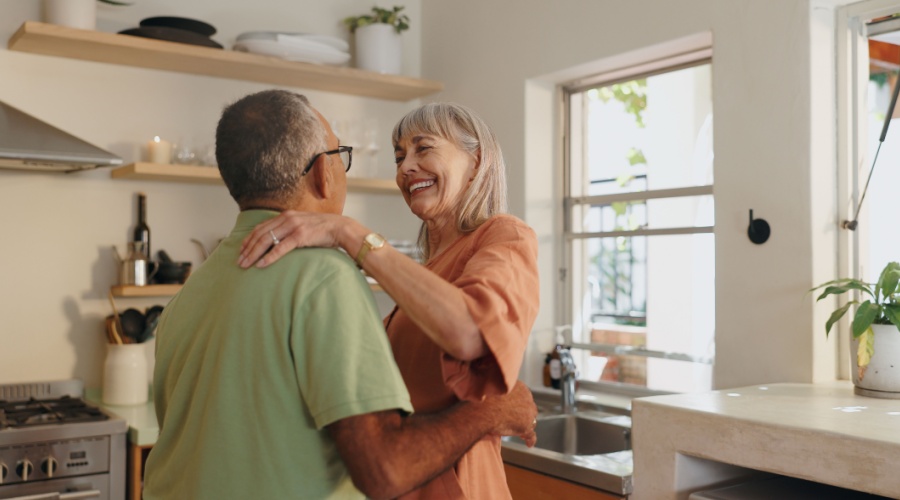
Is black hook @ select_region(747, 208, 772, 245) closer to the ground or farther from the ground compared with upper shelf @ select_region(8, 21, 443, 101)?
closer to the ground

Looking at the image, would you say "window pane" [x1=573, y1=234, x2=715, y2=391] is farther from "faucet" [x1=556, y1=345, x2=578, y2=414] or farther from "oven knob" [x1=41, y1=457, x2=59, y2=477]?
"oven knob" [x1=41, y1=457, x2=59, y2=477]

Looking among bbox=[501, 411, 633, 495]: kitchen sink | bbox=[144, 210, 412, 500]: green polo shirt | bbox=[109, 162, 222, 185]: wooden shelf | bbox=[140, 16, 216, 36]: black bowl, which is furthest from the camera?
bbox=[140, 16, 216, 36]: black bowl

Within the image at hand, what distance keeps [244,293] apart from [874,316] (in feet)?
5.28

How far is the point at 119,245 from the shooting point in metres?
3.26

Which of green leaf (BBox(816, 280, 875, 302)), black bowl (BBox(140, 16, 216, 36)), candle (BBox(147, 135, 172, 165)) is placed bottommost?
green leaf (BBox(816, 280, 875, 302))

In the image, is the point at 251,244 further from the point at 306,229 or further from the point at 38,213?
the point at 38,213

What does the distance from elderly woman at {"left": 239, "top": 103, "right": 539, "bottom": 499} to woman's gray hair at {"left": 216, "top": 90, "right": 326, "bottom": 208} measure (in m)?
0.08

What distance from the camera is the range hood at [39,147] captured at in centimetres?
266

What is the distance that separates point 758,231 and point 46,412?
90.2 inches

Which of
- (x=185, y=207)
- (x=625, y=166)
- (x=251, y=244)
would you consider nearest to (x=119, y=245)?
(x=185, y=207)

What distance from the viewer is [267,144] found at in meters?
1.19

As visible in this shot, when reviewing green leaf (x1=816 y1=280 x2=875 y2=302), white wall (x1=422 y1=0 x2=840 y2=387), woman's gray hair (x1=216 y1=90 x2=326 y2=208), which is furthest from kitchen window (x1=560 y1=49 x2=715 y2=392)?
woman's gray hair (x1=216 y1=90 x2=326 y2=208)

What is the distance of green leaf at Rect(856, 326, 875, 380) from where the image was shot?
207 centimetres

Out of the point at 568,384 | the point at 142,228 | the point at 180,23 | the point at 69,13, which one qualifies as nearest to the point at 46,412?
the point at 142,228
